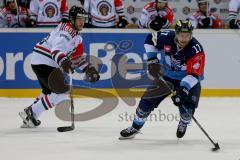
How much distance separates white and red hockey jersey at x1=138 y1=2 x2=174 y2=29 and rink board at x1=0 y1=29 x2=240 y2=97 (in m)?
0.19

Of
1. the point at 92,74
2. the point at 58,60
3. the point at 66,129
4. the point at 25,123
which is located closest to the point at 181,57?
the point at 92,74

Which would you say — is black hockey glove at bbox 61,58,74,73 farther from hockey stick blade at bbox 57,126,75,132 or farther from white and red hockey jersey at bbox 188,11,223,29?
white and red hockey jersey at bbox 188,11,223,29

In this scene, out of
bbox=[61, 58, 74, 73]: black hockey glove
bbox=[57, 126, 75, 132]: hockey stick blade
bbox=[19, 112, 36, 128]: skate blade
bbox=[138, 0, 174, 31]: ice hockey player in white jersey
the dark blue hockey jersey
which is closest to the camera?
the dark blue hockey jersey

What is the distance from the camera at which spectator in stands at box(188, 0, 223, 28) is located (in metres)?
8.63

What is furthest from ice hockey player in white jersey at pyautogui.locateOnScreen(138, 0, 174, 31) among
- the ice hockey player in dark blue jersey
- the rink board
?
the ice hockey player in dark blue jersey

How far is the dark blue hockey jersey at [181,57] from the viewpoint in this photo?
206 inches

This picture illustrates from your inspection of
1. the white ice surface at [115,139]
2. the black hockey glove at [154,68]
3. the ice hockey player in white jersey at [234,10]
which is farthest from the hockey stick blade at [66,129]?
the ice hockey player in white jersey at [234,10]

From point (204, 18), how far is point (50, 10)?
2.09 meters

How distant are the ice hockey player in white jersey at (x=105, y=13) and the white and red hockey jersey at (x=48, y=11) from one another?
32 centimetres

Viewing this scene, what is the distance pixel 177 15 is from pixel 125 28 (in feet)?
3.66

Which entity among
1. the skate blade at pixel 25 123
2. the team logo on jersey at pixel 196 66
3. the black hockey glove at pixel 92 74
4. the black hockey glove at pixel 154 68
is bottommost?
the skate blade at pixel 25 123

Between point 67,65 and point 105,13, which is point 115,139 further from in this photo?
point 105,13

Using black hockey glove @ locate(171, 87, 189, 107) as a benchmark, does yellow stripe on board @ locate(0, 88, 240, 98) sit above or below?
below

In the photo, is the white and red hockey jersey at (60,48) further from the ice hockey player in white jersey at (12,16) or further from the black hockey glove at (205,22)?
the black hockey glove at (205,22)
